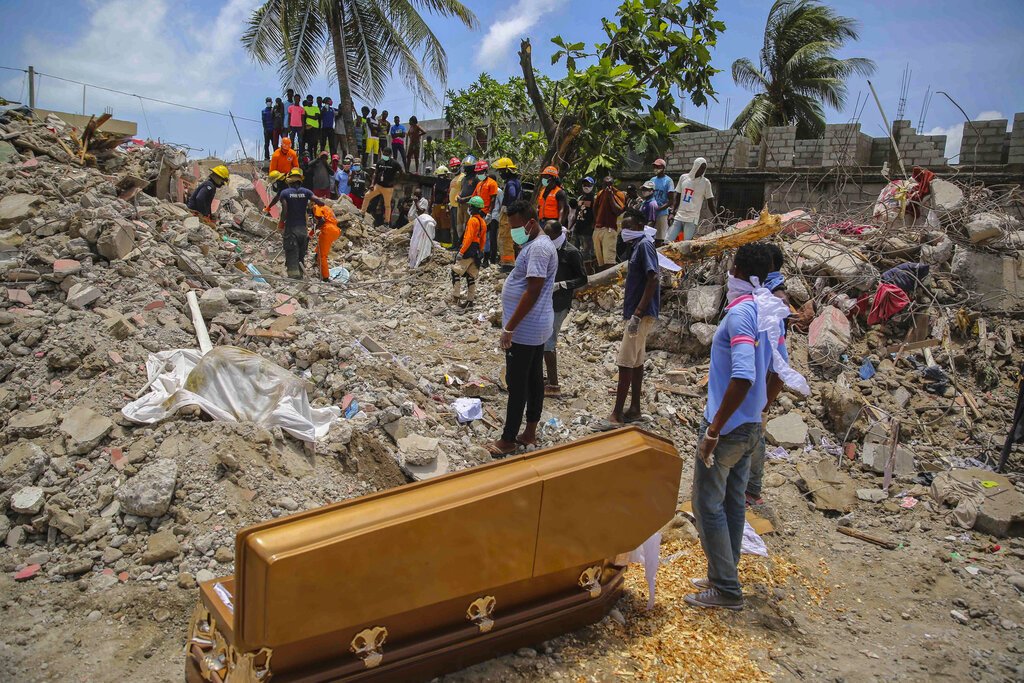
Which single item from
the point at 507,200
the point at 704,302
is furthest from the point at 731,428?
the point at 507,200

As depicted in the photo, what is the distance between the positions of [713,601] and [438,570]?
1555 mm

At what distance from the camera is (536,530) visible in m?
2.60

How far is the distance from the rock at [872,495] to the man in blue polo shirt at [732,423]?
2.07 metres

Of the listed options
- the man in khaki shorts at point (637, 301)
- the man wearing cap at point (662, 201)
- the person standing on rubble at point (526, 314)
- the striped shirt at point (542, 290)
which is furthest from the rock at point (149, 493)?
the man wearing cap at point (662, 201)

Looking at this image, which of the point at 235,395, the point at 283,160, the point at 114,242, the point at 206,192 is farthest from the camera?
the point at 283,160

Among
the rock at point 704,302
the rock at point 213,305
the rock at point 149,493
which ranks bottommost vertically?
the rock at point 149,493

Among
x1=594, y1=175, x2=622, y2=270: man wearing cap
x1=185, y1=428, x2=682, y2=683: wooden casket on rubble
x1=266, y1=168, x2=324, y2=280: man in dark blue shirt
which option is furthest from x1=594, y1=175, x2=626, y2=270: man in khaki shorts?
x1=185, y1=428, x2=682, y2=683: wooden casket on rubble

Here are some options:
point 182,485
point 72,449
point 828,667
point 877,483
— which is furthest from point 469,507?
point 877,483

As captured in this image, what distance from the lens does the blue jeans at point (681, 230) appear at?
859 cm

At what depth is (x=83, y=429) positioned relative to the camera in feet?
14.1

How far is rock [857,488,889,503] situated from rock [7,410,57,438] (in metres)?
5.67

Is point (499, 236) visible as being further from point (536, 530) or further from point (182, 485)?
point (536, 530)

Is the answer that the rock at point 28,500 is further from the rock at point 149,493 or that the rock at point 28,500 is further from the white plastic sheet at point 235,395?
the white plastic sheet at point 235,395

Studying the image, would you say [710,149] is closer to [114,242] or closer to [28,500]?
[114,242]
